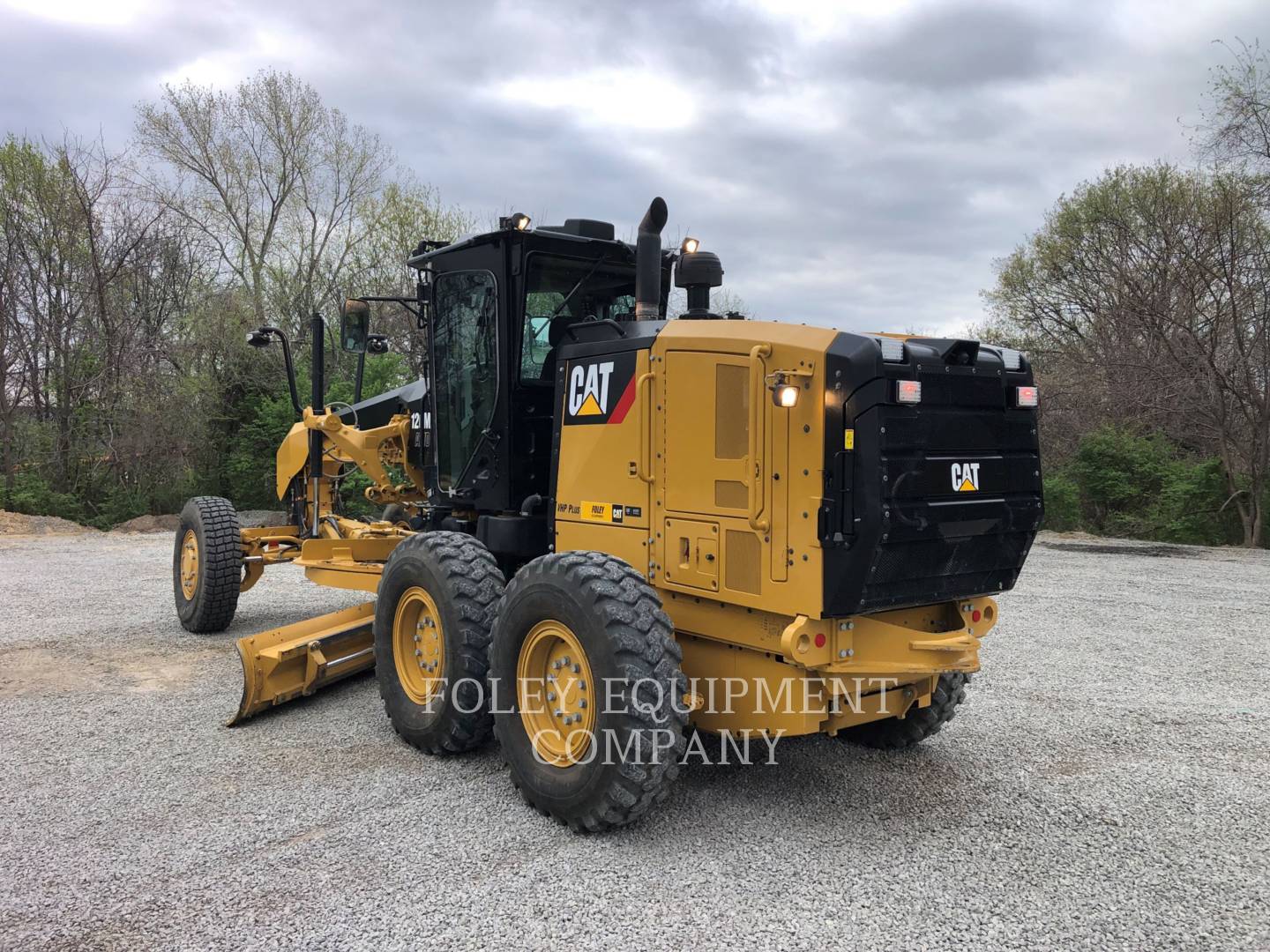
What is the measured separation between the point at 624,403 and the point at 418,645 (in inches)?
74.5

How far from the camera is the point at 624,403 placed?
4234 millimetres

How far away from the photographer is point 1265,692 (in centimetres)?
Result: 618

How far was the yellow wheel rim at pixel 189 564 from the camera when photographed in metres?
7.84

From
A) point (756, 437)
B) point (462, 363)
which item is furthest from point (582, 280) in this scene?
point (756, 437)

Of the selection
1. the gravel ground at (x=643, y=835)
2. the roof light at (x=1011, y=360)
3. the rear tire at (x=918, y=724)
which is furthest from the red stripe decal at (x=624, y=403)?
the rear tire at (x=918, y=724)

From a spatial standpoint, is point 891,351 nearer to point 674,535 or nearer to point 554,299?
point 674,535

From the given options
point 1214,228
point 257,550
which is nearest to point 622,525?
point 257,550

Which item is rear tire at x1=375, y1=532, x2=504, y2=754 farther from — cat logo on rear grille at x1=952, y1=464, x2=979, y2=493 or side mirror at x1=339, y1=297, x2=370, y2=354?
cat logo on rear grille at x1=952, y1=464, x2=979, y2=493

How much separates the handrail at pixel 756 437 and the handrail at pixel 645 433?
576 mm

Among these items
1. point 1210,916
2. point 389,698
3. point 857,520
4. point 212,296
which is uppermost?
point 212,296

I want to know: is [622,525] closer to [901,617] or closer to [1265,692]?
[901,617]

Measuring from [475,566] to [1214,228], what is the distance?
16114mm

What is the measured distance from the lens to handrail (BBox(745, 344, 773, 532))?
3.66 meters

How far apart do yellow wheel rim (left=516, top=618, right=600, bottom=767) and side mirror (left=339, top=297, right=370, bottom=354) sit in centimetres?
289
